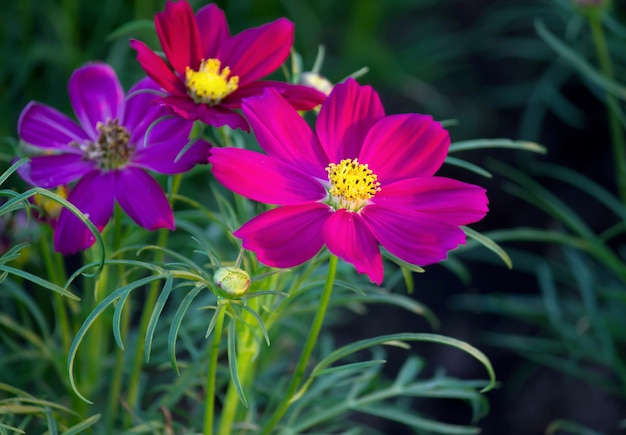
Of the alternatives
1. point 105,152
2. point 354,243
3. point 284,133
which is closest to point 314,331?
point 354,243

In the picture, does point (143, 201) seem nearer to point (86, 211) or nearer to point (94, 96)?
point (86, 211)

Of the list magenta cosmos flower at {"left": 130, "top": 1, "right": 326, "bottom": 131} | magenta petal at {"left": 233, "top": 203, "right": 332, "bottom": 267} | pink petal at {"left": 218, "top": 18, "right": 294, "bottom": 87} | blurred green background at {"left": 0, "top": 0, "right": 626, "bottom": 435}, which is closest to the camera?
magenta petal at {"left": 233, "top": 203, "right": 332, "bottom": 267}

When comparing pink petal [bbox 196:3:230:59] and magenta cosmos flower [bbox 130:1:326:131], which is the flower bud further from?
pink petal [bbox 196:3:230:59]

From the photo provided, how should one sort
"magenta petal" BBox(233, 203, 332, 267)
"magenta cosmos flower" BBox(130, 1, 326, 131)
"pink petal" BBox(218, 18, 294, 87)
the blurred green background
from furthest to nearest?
the blurred green background, "pink petal" BBox(218, 18, 294, 87), "magenta cosmos flower" BBox(130, 1, 326, 131), "magenta petal" BBox(233, 203, 332, 267)

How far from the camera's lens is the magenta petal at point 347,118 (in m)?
0.88

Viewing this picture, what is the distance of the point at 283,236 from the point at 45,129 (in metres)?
0.33

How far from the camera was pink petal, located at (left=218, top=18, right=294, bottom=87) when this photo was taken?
0.96 m

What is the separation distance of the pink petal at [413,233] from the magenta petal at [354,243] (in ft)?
0.03

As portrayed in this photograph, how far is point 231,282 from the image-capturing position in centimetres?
76

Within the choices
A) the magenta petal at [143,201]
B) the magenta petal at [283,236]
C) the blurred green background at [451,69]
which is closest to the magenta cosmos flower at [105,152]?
the magenta petal at [143,201]

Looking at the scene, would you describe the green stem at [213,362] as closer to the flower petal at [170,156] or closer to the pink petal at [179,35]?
the flower petal at [170,156]

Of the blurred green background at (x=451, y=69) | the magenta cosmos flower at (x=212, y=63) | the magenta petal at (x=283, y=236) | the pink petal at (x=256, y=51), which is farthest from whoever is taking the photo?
the blurred green background at (x=451, y=69)

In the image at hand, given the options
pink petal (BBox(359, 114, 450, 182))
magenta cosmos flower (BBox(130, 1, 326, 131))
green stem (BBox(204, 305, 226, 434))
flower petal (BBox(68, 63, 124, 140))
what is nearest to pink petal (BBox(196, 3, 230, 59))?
magenta cosmos flower (BBox(130, 1, 326, 131))

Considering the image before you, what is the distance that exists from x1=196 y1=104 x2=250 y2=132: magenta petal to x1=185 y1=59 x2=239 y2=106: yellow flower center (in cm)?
2
